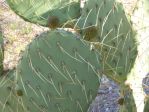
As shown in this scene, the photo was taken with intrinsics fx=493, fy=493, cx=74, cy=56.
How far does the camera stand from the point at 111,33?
1.79 metres

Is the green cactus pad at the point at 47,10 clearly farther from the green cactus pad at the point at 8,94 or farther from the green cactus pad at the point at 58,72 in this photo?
the green cactus pad at the point at 58,72

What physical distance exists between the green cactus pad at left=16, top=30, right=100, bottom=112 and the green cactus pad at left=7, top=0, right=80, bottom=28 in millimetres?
567

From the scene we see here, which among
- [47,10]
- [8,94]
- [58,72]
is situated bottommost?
[8,94]

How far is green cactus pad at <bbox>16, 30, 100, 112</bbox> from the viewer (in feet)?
5.16

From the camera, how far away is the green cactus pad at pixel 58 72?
5.16ft

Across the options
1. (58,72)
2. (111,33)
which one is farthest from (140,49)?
(58,72)

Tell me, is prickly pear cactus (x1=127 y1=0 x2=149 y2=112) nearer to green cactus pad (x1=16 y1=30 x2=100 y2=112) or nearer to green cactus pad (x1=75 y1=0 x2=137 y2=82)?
green cactus pad (x1=75 y1=0 x2=137 y2=82)

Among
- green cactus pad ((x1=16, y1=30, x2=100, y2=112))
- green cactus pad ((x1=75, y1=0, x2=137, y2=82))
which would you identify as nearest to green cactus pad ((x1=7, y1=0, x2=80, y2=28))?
green cactus pad ((x1=75, y1=0, x2=137, y2=82))

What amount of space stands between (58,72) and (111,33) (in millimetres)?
305

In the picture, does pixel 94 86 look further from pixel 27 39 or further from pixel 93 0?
pixel 27 39

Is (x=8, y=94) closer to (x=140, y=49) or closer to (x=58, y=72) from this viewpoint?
(x=58, y=72)

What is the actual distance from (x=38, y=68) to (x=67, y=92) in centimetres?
13

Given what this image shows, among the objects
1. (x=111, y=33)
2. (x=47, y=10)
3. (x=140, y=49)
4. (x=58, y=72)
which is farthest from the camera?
(x=47, y=10)

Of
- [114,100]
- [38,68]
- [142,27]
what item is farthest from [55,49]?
[114,100]
